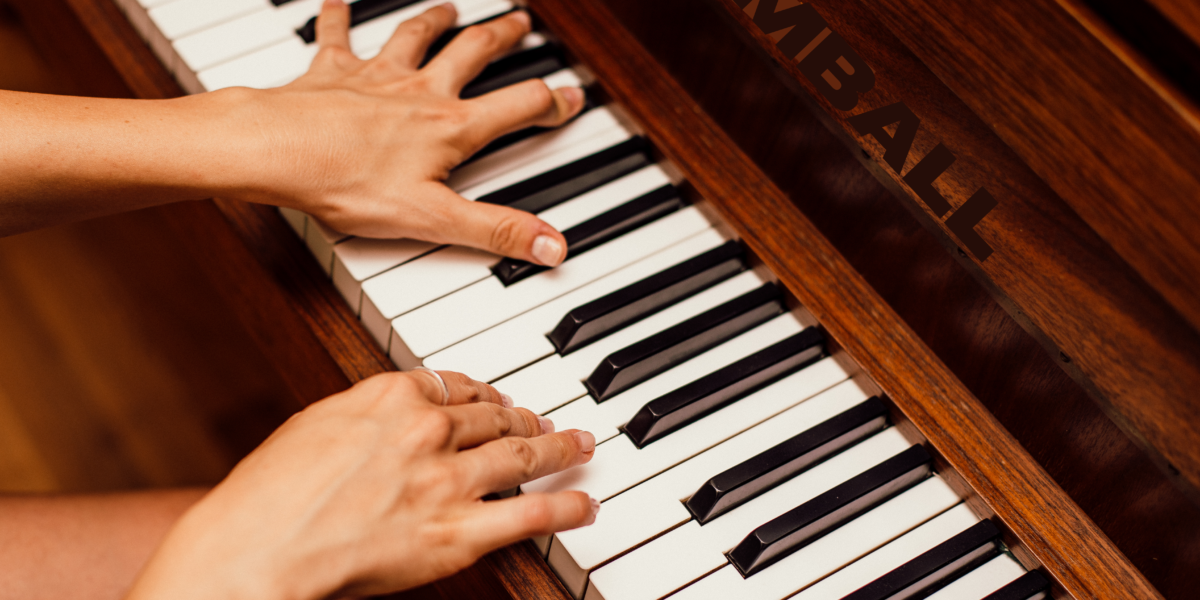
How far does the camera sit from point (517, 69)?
148 cm

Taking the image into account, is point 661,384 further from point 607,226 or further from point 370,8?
point 370,8

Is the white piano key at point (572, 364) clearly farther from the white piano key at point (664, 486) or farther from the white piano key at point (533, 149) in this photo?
the white piano key at point (533, 149)

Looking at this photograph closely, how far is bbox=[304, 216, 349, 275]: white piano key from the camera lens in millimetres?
1310

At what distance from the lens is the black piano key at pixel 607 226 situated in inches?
51.4

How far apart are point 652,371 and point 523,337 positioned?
190 millimetres

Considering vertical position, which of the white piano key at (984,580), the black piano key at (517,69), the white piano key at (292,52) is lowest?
the white piano key at (984,580)

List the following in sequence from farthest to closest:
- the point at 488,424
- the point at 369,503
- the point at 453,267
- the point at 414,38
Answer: the point at 414,38 < the point at 453,267 < the point at 488,424 < the point at 369,503

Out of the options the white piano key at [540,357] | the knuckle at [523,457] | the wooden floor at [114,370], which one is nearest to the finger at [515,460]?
the knuckle at [523,457]

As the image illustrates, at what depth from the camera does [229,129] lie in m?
1.22

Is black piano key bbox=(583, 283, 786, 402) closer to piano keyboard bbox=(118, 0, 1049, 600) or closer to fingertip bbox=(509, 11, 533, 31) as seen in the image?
piano keyboard bbox=(118, 0, 1049, 600)

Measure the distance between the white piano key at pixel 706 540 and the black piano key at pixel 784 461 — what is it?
13 millimetres

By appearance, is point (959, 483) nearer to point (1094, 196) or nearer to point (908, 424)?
point (908, 424)

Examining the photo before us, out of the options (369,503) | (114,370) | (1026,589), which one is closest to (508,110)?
(369,503)

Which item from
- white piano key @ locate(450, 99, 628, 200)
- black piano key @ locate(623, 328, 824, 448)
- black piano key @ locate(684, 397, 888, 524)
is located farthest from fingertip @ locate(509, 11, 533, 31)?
black piano key @ locate(684, 397, 888, 524)
